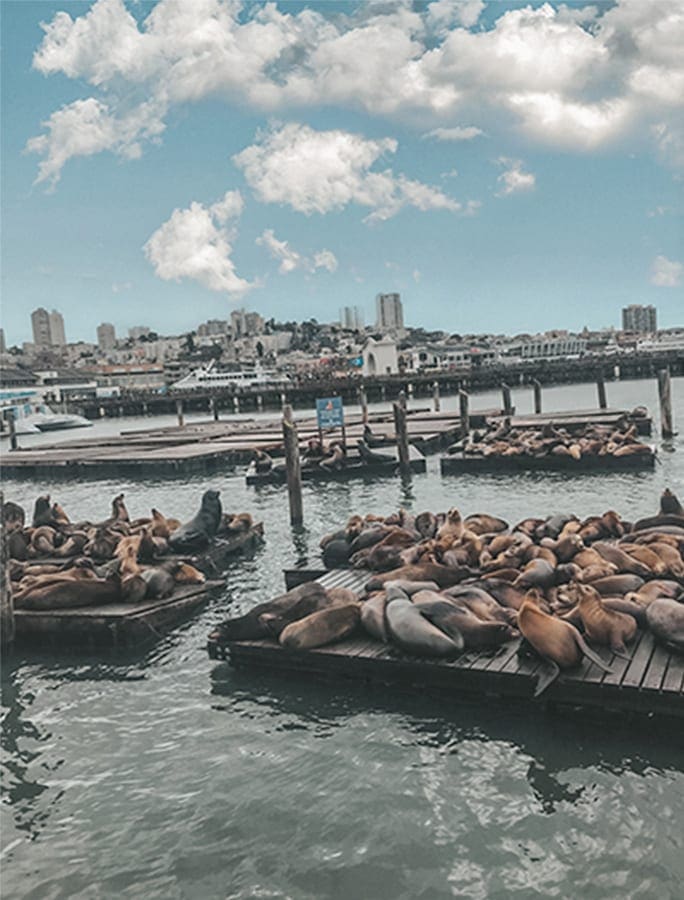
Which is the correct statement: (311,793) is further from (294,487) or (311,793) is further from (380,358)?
(380,358)

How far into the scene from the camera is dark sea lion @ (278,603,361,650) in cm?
770

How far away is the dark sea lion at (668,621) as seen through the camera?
260 inches

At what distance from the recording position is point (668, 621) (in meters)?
6.75

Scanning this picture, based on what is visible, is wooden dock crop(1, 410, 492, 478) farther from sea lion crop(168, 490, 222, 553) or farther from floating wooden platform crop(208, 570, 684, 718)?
floating wooden platform crop(208, 570, 684, 718)

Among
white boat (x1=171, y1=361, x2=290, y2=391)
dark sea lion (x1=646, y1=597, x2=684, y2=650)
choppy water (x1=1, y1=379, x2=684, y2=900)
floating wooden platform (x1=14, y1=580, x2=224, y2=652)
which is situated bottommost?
choppy water (x1=1, y1=379, x2=684, y2=900)

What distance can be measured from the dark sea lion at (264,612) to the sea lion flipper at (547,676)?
2.45m

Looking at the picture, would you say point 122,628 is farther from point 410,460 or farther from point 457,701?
point 410,460

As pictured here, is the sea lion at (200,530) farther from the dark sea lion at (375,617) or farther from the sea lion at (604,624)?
the sea lion at (604,624)

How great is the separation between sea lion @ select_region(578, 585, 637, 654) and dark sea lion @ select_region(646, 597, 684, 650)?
175 mm

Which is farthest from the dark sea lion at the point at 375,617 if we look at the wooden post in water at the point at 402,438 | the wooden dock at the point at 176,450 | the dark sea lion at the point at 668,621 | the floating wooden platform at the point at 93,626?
the wooden dock at the point at 176,450

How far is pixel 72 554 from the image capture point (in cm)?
1250

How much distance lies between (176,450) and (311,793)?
2563 centimetres

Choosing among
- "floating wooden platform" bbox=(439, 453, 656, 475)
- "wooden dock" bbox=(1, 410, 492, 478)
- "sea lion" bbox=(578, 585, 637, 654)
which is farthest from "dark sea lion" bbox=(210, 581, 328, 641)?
"wooden dock" bbox=(1, 410, 492, 478)

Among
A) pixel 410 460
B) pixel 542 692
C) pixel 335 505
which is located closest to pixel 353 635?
pixel 542 692
